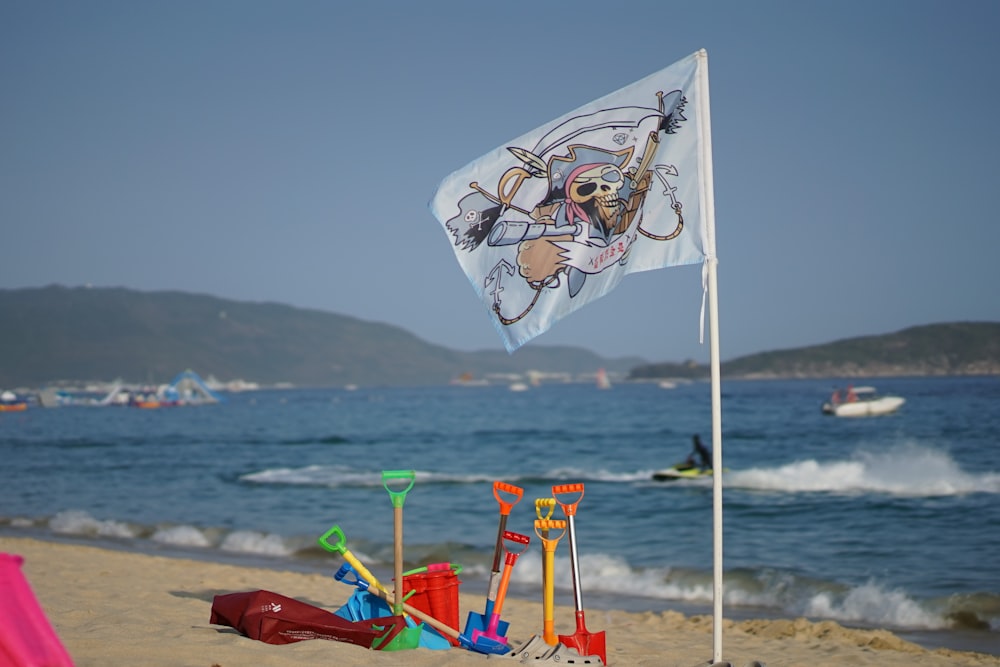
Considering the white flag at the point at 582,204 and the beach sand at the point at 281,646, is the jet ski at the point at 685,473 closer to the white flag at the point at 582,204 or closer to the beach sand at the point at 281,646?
the beach sand at the point at 281,646

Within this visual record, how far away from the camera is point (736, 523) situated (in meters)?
16.8

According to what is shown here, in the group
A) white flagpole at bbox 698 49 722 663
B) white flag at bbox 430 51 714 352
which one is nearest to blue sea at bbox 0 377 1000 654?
white flagpole at bbox 698 49 722 663

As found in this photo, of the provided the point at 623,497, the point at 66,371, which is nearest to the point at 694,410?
the point at 623,497

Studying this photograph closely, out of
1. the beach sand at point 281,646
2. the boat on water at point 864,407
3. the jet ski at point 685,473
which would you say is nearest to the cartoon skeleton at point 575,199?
the beach sand at point 281,646

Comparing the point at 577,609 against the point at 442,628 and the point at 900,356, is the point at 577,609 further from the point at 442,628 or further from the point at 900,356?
the point at 900,356

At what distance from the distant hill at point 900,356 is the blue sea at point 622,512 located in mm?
66880

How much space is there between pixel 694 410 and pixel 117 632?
67.8m

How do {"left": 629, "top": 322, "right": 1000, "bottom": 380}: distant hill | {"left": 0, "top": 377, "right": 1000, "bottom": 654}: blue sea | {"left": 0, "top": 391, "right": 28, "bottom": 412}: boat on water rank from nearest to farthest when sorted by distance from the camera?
{"left": 0, "top": 377, "right": 1000, "bottom": 654}: blue sea
{"left": 0, "top": 391, "right": 28, "bottom": 412}: boat on water
{"left": 629, "top": 322, "right": 1000, "bottom": 380}: distant hill

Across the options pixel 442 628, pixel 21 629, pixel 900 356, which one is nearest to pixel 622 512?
pixel 442 628

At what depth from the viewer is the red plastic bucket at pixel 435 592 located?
250 inches

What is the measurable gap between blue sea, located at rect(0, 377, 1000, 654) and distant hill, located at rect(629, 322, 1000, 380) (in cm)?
6688

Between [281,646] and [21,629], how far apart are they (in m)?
2.73

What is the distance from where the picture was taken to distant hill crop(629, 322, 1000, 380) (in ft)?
338

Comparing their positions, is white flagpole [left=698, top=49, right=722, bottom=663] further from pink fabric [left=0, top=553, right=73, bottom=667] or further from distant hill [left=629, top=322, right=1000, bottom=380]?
distant hill [left=629, top=322, right=1000, bottom=380]
